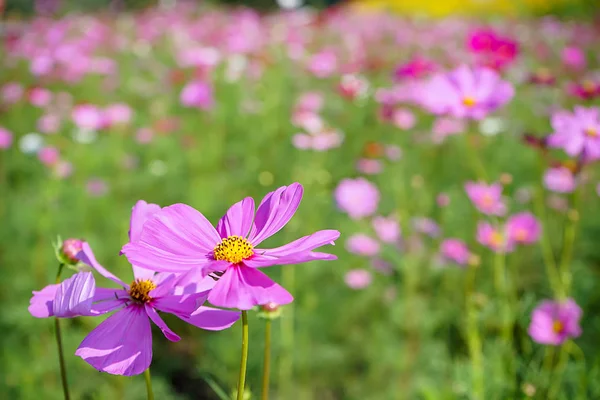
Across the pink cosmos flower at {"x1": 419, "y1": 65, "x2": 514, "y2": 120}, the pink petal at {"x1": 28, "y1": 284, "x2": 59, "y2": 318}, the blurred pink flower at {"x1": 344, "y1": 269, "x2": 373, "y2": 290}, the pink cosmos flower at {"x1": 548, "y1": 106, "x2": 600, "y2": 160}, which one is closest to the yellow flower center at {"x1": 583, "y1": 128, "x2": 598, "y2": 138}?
the pink cosmos flower at {"x1": 548, "y1": 106, "x2": 600, "y2": 160}

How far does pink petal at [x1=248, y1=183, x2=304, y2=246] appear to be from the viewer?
0.98ft

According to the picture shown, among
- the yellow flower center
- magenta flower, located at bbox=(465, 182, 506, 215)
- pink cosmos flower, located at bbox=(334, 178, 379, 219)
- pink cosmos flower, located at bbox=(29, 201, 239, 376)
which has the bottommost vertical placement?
pink cosmos flower, located at bbox=(334, 178, 379, 219)

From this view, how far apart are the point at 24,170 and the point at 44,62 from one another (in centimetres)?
46

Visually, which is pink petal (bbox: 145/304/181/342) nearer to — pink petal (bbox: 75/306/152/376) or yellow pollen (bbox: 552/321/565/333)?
pink petal (bbox: 75/306/152/376)

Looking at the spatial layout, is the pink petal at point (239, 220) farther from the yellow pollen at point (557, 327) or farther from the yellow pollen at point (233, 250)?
the yellow pollen at point (557, 327)

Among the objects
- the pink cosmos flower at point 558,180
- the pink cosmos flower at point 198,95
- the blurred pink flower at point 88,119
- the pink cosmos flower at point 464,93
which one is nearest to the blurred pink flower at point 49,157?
the blurred pink flower at point 88,119

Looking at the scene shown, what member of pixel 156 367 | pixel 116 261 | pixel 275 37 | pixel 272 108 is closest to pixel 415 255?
pixel 156 367

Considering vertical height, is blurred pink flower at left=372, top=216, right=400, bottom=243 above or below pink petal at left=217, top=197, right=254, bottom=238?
below

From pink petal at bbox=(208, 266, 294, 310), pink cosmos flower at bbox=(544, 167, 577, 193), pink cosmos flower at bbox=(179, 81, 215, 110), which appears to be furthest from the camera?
pink cosmos flower at bbox=(179, 81, 215, 110)

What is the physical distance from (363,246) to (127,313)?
1.00 m

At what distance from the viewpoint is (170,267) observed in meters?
0.28

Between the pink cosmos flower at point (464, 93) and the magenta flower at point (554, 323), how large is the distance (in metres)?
0.30

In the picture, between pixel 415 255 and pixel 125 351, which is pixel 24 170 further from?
pixel 125 351

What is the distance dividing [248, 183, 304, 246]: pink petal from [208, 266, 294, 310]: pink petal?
0.10ft
